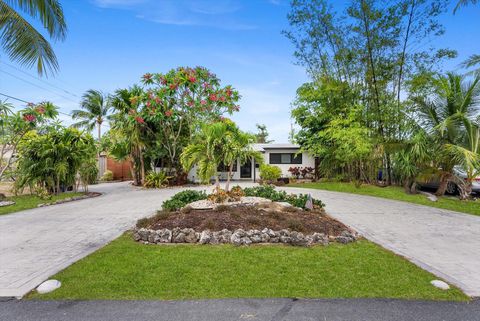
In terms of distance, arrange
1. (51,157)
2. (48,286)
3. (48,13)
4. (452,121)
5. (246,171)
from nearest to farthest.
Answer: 1. (48,286)
2. (48,13)
3. (452,121)
4. (51,157)
5. (246,171)

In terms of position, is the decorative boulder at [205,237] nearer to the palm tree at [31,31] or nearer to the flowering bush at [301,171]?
the palm tree at [31,31]

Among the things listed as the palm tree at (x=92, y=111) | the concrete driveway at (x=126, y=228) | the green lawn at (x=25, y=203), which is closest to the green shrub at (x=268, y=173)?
the concrete driveway at (x=126, y=228)

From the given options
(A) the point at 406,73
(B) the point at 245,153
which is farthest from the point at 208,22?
(A) the point at 406,73

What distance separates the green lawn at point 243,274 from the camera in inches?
112

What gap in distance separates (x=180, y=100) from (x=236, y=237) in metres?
10.7

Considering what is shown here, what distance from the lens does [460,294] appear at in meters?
2.86

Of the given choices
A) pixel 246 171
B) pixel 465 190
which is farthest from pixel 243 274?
pixel 246 171

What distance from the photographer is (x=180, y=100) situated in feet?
45.9

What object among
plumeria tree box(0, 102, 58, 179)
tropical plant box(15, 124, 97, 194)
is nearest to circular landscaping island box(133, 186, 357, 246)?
tropical plant box(15, 124, 97, 194)

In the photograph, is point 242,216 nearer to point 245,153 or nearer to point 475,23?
point 245,153

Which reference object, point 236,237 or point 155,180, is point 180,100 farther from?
point 236,237

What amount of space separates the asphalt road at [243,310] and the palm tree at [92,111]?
76.4 feet

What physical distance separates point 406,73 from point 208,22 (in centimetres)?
826

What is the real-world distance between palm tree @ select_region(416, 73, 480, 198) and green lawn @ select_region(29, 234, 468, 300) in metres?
7.09
